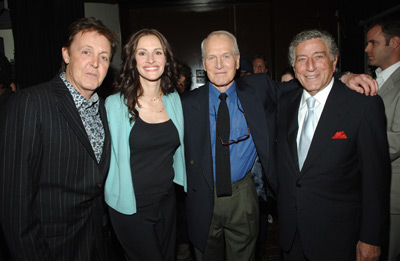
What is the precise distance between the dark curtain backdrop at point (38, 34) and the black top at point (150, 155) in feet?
6.81

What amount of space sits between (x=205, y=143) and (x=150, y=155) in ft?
1.41

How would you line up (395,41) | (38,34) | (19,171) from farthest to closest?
1. (38,34)
2. (395,41)
3. (19,171)

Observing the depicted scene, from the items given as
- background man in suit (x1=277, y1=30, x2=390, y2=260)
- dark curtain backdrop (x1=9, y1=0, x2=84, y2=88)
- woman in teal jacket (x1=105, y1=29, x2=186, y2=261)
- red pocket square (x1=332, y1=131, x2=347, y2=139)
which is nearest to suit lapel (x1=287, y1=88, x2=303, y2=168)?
background man in suit (x1=277, y1=30, x2=390, y2=260)

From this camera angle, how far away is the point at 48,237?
141cm

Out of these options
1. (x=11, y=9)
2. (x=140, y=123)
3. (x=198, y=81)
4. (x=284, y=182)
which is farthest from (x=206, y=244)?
(x=198, y=81)

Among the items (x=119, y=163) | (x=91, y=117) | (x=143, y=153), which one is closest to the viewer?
(x=91, y=117)

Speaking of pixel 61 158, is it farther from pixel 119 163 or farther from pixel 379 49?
pixel 379 49

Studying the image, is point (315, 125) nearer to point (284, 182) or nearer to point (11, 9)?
point (284, 182)

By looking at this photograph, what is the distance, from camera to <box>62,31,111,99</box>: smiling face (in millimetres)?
1547

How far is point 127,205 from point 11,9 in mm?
2842

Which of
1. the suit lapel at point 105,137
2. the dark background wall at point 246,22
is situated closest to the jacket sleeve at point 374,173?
the suit lapel at point 105,137

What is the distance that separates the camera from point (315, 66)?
169cm

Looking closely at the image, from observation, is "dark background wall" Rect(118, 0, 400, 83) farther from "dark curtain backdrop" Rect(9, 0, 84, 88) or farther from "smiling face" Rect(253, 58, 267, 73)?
"dark curtain backdrop" Rect(9, 0, 84, 88)

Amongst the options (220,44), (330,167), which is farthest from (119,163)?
(330,167)
